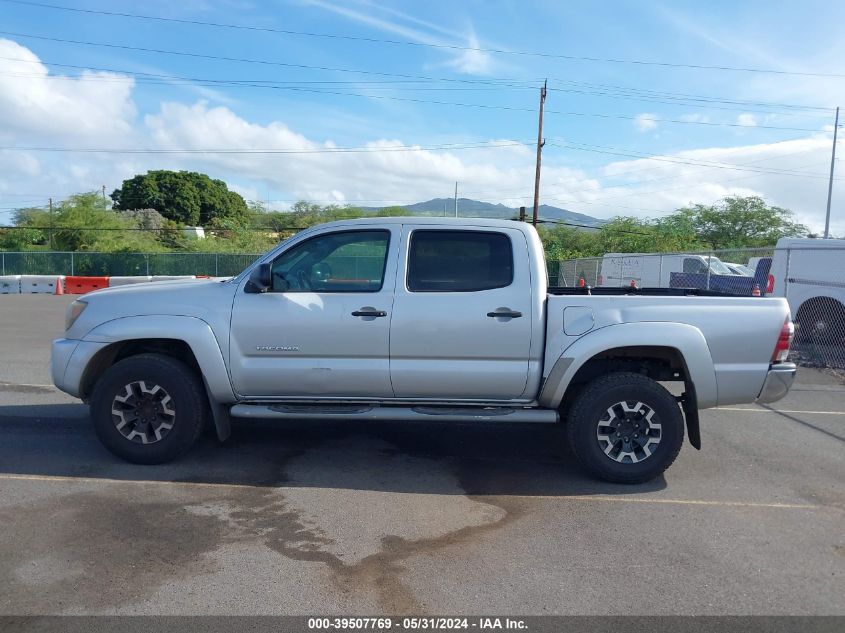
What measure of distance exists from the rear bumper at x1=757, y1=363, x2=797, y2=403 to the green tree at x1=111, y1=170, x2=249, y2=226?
79.5 m

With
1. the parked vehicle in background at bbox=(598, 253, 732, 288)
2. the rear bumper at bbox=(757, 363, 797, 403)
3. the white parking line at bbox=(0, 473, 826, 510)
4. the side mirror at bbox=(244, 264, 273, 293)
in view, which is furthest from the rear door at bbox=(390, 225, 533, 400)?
the parked vehicle in background at bbox=(598, 253, 732, 288)

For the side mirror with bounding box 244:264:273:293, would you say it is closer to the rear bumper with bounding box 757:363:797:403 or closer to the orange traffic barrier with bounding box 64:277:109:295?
the rear bumper with bounding box 757:363:797:403

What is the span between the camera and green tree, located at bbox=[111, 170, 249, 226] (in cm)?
7975

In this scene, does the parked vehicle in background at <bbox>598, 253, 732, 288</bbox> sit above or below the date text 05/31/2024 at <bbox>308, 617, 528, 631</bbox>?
above

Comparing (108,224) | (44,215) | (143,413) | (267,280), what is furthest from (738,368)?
(44,215)

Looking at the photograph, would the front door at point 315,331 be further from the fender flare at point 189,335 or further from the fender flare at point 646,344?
the fender flare at point 646,344

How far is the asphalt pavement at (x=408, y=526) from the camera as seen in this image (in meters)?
3.71

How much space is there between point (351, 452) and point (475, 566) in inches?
93.5

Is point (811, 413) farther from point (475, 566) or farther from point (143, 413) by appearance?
point (143, 413)

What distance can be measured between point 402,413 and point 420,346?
54 centimetres

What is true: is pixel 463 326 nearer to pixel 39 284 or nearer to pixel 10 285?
pixel 39 284

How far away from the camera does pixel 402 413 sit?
17.9ft

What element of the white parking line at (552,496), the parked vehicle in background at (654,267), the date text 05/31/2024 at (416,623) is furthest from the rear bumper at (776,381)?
the parked vehicle in background at (654,267)

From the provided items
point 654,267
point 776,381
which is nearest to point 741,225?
point 654,267
